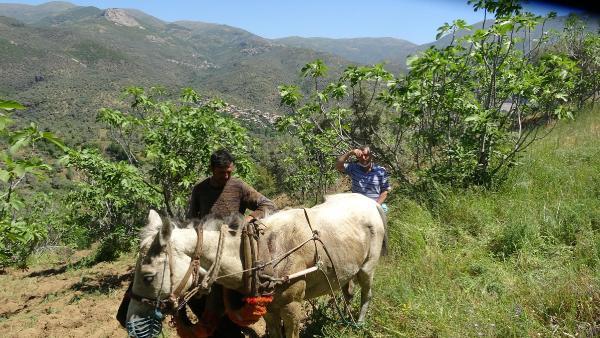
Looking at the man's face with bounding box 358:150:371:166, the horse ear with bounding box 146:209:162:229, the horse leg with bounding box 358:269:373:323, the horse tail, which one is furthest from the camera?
the man's face with bounding box 358:150:371:166

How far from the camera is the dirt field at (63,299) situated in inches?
220

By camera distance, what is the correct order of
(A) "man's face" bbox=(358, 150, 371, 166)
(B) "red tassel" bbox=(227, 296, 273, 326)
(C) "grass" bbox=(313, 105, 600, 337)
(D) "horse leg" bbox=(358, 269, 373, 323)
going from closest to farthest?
(B) "red tassel" bbox=(227, 296, 273, 326) → (C) "grass" bbox=(313, 105, 600, 337) → (D) "horse leg" bbox=(358, 269, 373, 323) → (A) "man's face" bbox=(358, 150, 371, 166)

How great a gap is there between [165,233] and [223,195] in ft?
3.75

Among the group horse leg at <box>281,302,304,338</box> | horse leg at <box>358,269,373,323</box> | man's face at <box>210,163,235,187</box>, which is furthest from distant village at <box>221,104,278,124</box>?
horse leg at <box>281,302,304,338</box>

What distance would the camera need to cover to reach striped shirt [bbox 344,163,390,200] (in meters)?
5.23

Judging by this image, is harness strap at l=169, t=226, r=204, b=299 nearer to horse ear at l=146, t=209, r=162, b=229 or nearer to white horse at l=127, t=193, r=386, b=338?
white horse at l=127, t=193, r=386, b=338

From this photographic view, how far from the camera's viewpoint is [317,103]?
7645 mm

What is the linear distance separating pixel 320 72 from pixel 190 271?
440cm

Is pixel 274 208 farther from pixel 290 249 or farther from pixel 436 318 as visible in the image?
pixel 436 318

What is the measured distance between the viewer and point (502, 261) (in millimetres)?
4598

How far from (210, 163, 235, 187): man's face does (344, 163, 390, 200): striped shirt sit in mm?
2125

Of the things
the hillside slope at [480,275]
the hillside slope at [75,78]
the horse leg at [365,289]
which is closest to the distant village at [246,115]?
the hillside slope at [480,275]

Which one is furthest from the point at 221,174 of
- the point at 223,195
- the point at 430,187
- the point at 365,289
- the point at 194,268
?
the point at 430,187

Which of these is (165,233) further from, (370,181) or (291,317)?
(370,181)
